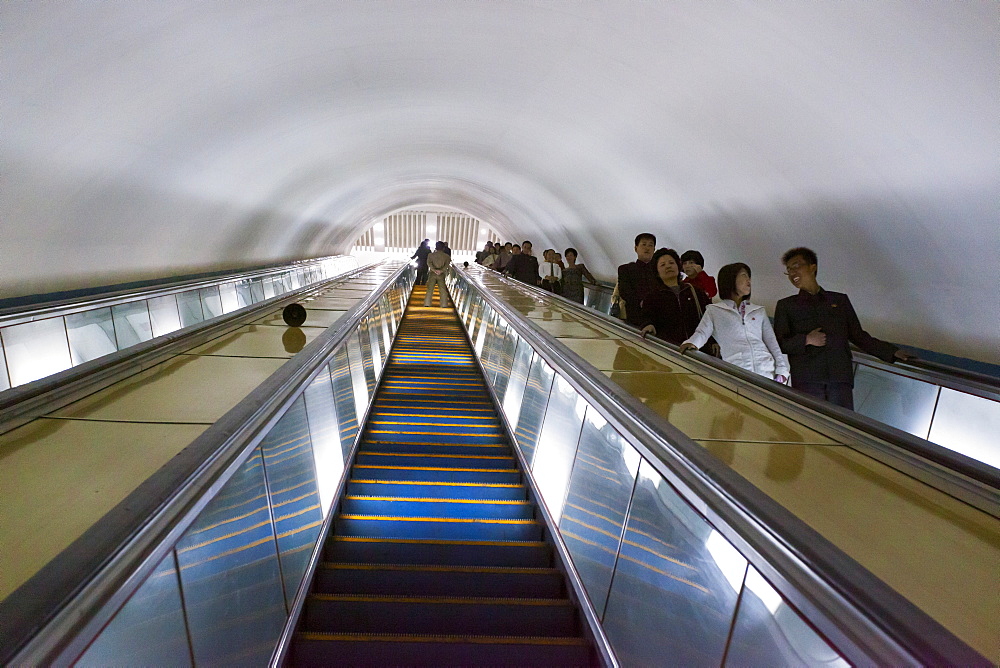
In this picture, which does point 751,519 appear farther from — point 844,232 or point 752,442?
point 844,232

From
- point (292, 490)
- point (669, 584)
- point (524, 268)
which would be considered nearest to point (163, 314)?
point (524, 268)

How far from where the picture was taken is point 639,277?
17.7ft

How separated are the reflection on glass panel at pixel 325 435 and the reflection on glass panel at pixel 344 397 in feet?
0.49

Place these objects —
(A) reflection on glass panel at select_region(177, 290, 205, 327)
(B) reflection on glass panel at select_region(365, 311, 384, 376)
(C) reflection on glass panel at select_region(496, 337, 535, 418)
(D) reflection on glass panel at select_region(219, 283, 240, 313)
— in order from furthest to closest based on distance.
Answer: (D) reflection on glass panel at select_region(219, 283, 240, 313), (A) reflection on glass panel at select_region(177, 290, 205, 327), (B) reflection on glass panel at select_region(365, 311, 384, 376), (C) reflection on glass panel at select_region(496, 337, 535, 418)

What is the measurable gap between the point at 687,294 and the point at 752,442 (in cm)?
266

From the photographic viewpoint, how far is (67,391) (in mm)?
2705

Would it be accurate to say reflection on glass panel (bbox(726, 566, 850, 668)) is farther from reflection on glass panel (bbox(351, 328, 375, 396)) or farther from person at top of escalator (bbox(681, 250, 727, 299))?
reflection on glass panel (bbox(351, 328, 375, 396))

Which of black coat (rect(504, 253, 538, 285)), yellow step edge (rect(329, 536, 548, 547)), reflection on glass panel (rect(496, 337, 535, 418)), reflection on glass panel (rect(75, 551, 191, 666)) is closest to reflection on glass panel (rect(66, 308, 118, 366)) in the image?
yellow step edge (rect(329, 536, 548, 547))

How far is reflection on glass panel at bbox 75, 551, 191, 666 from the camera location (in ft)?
4.18

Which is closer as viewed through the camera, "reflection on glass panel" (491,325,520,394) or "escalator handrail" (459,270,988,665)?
"escalator handrail" (459,270,988,665)

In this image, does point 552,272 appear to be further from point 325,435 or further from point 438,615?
point 438,615

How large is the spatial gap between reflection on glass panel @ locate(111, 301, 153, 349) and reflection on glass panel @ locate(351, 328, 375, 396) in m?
2.39

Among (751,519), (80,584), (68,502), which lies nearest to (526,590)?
(751,519)

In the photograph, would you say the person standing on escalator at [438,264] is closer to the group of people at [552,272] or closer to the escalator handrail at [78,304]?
the group of people at [552,272]
